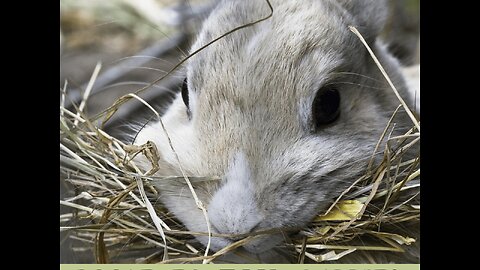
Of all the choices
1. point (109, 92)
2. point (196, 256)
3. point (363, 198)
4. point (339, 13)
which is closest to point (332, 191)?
point (363, 198)

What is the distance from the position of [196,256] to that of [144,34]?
80 cm

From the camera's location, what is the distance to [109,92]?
194 centimetres

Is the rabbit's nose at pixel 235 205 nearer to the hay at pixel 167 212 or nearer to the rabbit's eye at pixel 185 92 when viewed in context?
the hay at pixel 167 212

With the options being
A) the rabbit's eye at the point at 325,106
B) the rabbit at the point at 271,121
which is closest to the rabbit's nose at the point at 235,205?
the rabbit at the point at 271,121

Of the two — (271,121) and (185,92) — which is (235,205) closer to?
(271,121)

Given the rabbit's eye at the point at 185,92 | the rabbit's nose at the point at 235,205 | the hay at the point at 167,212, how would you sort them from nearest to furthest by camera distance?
the rabbit's nose at the point at 235,205 < the hay at the point at 167,212 < the rabbit's eye at the point at 185,92

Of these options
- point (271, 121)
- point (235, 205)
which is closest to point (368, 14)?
point (271, 121)

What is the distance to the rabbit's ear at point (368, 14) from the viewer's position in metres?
1.77

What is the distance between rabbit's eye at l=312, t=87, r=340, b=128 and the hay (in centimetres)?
13

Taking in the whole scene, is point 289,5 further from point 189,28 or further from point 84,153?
point 84,153

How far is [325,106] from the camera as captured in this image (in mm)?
1604

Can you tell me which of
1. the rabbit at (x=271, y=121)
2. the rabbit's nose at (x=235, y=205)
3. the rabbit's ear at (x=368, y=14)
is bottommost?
the rabbit's nose at (x=235, y=205)

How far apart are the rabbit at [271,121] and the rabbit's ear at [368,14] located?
0.01 metres

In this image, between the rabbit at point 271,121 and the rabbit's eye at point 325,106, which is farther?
the rabbit's eye at point 325,106
